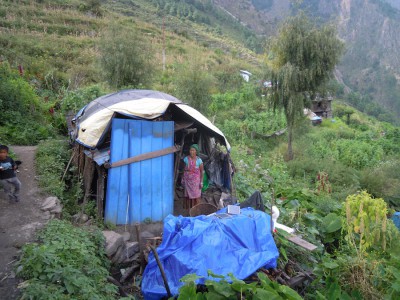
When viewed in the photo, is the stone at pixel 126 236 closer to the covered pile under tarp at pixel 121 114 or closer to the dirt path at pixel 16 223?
the dirt path at pixel 16 223

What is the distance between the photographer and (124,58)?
38.6 feet

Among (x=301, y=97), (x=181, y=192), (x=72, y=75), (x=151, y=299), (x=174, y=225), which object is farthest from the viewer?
Answer: (x=72, y=75)

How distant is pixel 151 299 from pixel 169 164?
2421mm

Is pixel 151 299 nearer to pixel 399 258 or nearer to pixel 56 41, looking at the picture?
pixel 399 258

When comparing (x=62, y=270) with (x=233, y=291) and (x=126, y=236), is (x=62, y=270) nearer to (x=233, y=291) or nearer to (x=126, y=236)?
(x=233, y=291)

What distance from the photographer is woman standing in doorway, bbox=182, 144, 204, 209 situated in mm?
6199

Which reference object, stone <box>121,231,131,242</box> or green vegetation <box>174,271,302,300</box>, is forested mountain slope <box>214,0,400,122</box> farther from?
green vegetation <box>174,271,302,300</box>

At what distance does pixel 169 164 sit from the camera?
237 inches

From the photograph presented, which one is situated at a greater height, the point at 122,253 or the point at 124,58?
the point at 124,58

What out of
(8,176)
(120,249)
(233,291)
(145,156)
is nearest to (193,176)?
(145,156)

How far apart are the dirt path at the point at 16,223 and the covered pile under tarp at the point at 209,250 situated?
1.53 meters

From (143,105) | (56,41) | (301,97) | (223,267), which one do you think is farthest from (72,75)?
(223,267)

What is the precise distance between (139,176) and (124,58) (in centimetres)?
718

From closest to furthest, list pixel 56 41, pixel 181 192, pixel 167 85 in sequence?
pixel 181 192 < pixel 167 85 < pixel 56 41
